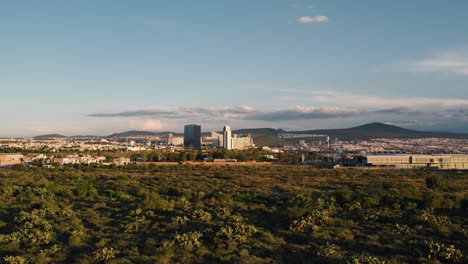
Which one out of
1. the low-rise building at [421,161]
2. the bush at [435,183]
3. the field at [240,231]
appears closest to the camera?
the field at [240,231]

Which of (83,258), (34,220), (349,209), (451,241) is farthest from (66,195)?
(451,241)

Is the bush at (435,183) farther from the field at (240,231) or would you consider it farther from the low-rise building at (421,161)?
the low-rise building at (421,161)

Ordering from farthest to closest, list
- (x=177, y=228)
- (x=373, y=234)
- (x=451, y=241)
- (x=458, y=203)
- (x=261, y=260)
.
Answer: (x=458, y=203)
(x=177, y=228)
(x=373, y=234)
(x=451, y=241)
(x=261, y=260)

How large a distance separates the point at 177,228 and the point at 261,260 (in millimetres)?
5875

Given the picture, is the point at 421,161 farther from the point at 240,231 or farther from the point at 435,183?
the point at 240,231

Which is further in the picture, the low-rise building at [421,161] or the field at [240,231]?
the low-rise building at [421,161]

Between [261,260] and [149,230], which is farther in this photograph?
[149,230]

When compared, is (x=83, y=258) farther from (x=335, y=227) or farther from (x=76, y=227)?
(x=335, y=227)

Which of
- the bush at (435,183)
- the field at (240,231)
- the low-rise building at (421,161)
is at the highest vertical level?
the field at (240,231)

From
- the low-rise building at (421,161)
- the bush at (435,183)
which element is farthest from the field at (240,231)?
the low-rise building at (421,161)

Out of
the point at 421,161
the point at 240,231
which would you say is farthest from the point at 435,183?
the point at 421,161

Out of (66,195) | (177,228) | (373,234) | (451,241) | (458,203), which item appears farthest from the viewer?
(66,195)

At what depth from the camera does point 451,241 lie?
58.1ft

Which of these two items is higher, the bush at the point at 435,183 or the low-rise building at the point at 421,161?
the bush at the point at 435,183
